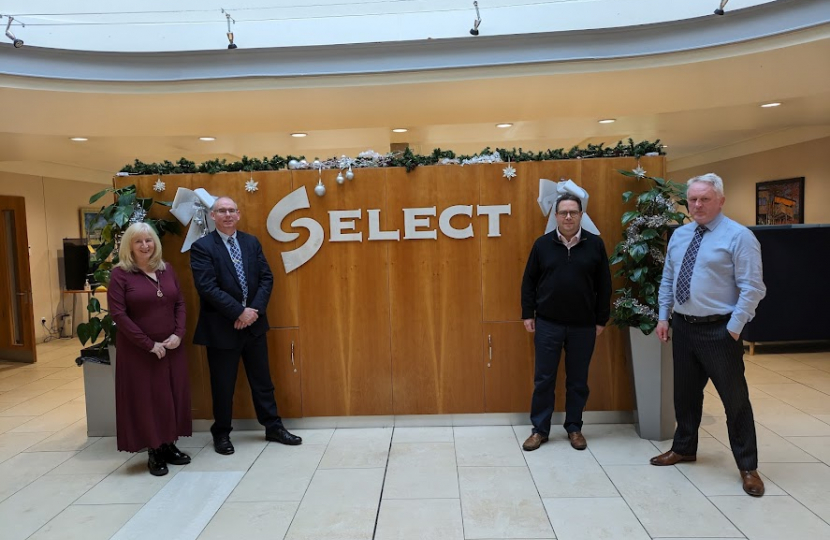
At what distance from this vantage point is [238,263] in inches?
146

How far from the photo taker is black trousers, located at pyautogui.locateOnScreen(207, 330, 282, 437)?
3.75 metres

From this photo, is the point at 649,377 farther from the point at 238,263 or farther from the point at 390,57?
the point at 390,57

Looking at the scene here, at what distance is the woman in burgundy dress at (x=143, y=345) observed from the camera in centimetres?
335

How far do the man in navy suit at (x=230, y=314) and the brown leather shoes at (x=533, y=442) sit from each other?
5.47ft

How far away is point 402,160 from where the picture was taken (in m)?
4.05

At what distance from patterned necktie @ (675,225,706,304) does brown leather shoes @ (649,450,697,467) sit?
1054mm

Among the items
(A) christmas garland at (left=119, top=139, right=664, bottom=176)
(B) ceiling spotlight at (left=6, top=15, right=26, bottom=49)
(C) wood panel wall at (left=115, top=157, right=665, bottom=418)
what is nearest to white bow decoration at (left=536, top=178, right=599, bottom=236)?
(C) wood panel wall at (left=115, top=157, right=665, bottom=418)

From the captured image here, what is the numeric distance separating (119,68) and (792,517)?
19.7 feet

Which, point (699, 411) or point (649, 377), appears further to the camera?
point (649, 377)

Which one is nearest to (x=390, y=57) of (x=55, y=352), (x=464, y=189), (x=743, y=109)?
(x=464, y=189)

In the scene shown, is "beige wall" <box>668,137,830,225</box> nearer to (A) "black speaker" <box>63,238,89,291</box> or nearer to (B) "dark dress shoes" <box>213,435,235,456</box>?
(B) "dark dress shoes" <box>213,435,235,456</box>

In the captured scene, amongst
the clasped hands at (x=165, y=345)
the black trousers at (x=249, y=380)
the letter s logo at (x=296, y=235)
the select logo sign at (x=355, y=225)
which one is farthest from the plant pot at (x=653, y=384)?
the clasped hands at (x=165, y=345)

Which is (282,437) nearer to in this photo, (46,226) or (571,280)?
(571,280)

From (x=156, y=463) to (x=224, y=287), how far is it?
1.25 m
